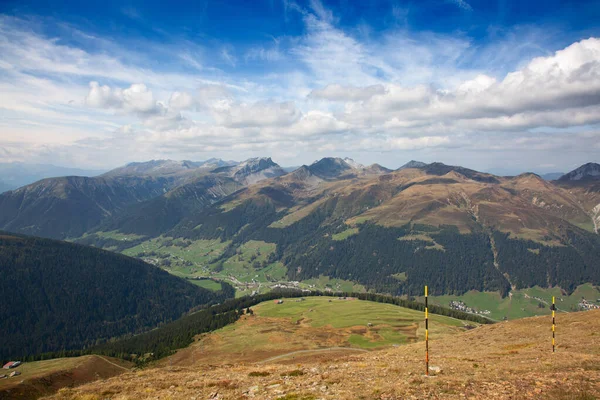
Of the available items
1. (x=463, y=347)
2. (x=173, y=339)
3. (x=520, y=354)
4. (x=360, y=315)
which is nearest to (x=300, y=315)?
(x=360, y=315)

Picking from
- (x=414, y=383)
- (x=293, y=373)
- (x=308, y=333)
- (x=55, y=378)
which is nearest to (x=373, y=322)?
(x=308, y=333)

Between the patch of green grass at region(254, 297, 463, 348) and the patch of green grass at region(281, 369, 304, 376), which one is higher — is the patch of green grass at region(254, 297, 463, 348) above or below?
below

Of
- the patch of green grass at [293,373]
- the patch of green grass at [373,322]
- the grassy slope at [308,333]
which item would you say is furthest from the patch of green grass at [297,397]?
the patch of green grass at [373,322]

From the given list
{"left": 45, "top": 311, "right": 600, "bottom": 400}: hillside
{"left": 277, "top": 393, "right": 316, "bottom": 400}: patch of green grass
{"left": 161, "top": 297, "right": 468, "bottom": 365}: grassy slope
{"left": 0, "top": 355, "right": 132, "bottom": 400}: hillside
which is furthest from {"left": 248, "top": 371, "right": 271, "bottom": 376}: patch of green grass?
{"left": 161, "top": 297, "right": 468, "bottom": 365}: grassy slope

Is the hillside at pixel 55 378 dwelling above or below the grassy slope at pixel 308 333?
above

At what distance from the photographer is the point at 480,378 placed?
29.5 m

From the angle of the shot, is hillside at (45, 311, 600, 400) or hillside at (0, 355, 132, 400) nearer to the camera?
hillside at (45, 311, 600, 400)

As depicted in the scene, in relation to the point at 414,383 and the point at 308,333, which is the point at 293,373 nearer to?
the point at 414,383

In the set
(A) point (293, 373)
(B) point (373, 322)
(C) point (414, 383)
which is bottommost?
(B) point (373, 322)

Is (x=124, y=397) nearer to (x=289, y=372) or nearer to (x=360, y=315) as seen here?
(x=289, y=372)

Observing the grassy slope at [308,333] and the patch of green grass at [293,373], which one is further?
the grassy slope at [308,333]

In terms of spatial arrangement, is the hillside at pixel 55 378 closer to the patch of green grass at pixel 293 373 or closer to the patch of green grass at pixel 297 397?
the patch of green grass at pixel 293 373

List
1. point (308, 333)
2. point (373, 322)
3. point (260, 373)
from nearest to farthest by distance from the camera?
point (260, 373) → point (308, 333) → point (373, 322)

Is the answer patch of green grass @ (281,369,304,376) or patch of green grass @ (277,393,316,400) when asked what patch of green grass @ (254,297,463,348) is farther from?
patch of green grass @ (277,393,316,400)
